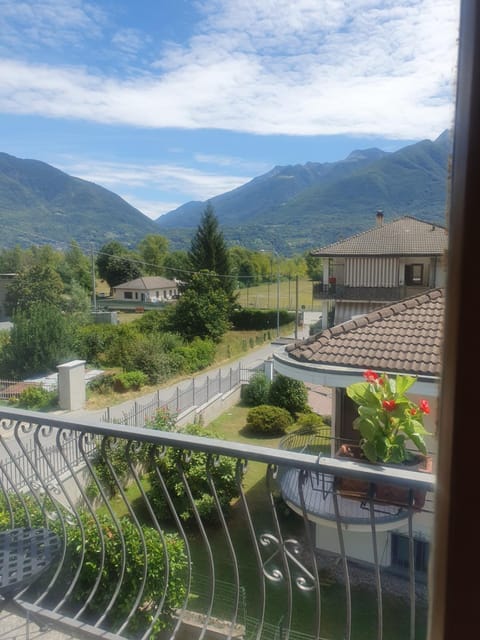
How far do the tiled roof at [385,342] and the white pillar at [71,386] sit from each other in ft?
29.5

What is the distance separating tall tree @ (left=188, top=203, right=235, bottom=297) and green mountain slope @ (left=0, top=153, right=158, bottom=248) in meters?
18.2

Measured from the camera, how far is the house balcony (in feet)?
38.0

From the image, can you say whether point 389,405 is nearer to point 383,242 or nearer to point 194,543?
point 194,543

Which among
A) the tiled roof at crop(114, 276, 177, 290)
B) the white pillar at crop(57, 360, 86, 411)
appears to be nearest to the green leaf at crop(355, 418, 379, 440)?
the white pillar at crop(57, 360, 86, 411)

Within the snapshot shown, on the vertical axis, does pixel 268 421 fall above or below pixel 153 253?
below

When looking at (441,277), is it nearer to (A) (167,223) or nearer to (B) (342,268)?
(B) (342,268)

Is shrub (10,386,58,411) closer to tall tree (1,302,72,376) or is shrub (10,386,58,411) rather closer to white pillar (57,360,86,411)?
white pillar (57,360,86,411)

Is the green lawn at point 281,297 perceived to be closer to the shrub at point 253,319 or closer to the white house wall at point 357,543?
the shrub at point 253,319

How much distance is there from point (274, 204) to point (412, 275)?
29.3m

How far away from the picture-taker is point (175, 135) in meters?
10.4

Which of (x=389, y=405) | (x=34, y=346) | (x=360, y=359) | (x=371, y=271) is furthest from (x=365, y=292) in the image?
(x=34, y=346)

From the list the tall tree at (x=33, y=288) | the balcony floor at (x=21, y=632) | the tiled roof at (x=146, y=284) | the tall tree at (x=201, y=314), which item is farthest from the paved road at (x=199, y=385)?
the tiled roof at (x=146, y=284)

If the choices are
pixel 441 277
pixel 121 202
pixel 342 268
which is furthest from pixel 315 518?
pixel 121 202

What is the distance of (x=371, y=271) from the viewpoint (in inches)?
484
